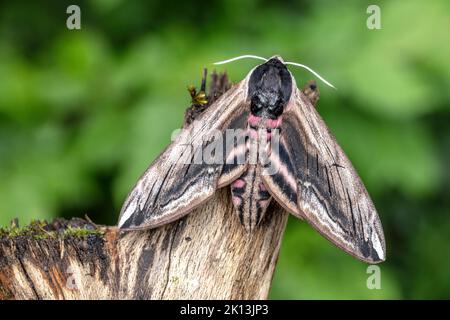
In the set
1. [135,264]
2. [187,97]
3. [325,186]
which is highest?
[187,97]

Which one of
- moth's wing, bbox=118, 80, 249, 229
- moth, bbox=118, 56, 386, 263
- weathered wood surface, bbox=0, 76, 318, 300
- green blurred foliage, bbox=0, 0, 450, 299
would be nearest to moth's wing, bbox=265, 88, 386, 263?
moth, bbox=118, 56, 386, 263

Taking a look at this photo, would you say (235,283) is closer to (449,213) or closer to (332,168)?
(332,168)

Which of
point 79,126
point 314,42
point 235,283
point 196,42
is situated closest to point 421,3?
point 314,42

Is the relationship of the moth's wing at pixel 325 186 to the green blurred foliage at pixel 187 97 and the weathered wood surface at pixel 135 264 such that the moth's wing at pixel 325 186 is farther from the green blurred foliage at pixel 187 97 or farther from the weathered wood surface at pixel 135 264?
the green blurred foliage at pixel 187 97

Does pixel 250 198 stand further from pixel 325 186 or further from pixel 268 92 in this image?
pixel 268 92

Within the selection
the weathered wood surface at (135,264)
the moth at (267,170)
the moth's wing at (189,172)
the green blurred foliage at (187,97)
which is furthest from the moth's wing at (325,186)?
the green blurred foliage at (187,97)

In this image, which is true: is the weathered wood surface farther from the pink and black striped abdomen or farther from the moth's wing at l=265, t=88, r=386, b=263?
the moth's wing at l=265, t=88, r=386, b=263

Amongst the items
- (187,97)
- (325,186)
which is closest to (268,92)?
(325,186)
